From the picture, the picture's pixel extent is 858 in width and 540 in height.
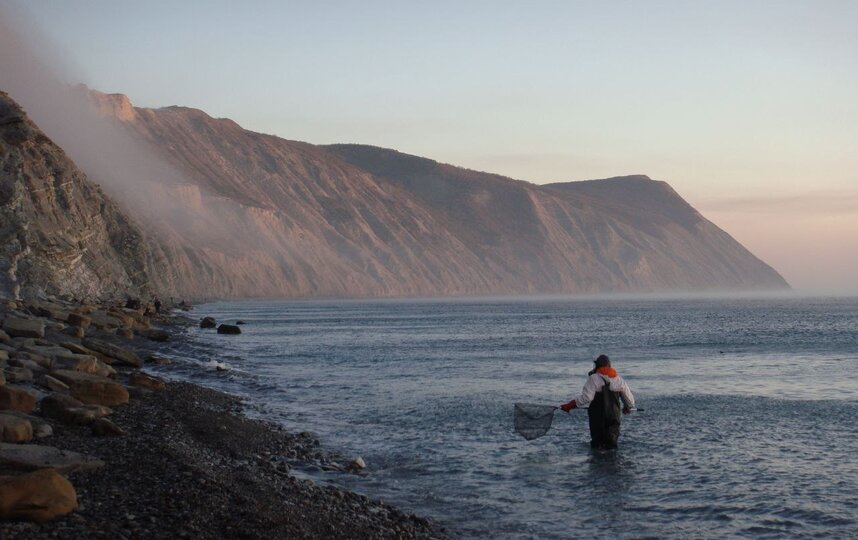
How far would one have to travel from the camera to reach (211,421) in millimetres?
16875

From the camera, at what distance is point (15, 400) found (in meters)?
13.1

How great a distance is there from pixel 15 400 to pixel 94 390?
3.24 meters

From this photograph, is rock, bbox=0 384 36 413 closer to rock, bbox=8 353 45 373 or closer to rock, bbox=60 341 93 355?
rock, bbox=8 353 45 373

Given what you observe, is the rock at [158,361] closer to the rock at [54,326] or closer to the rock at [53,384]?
the rock at [54,326]

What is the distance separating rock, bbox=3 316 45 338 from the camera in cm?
2502

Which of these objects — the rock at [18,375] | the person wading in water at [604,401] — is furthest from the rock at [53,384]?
the person wading in water at [604,401]

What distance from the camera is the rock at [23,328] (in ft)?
82.1

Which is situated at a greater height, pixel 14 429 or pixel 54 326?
pixel 54 326

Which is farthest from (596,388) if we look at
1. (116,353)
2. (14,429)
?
(116,353)

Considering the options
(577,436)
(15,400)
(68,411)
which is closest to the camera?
(15,400)

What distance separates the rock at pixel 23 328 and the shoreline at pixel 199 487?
28.7ft

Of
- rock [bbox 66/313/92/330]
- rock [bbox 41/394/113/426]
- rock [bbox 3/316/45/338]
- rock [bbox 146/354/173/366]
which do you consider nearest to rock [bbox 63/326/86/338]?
rock [bbox 146/354/173/366]

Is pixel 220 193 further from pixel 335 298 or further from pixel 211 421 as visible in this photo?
pixel 211 421

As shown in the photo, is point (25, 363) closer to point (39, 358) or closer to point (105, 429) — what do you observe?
point (39, 358)
